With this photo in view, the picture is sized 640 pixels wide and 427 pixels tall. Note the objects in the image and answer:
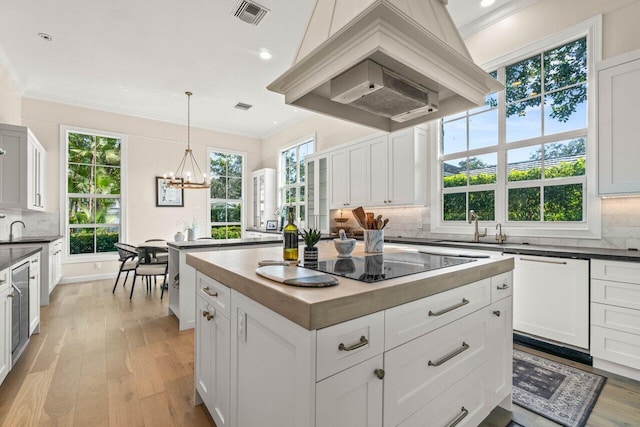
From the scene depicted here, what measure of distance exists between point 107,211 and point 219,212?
7.50ft

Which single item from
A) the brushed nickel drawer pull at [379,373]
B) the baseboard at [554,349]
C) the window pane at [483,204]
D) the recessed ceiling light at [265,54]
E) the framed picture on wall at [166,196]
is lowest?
the baseboard at [554,349]

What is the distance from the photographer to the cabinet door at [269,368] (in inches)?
35.7

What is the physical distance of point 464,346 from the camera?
4.76 feet

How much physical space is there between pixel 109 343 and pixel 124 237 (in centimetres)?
376

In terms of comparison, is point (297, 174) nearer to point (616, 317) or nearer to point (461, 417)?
point (616, 317)

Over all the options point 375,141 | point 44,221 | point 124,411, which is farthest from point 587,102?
point 44,221

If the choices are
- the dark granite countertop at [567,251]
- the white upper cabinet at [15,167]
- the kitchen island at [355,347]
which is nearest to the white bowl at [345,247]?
the kitchen island at [355,347]

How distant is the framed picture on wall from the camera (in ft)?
21.5

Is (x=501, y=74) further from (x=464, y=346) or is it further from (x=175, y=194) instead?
(x=175, y=194)

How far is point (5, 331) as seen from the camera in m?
2.11

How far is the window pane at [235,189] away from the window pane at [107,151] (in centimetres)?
241

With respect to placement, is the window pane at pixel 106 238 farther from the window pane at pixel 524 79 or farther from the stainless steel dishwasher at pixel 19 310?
the window pane at pixel 524 79

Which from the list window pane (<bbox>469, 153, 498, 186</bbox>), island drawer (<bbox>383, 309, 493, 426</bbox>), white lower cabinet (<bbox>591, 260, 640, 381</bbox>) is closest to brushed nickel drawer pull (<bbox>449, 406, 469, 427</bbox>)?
island drawer (<bbox>383, 309, 493, 426</bbox>)

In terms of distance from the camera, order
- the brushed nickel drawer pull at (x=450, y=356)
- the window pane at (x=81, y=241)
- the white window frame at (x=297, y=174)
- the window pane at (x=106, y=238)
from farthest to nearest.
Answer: the white window frame at (x=297, y=174) → the window pane at (x=106, y=238) → the window pane at (x=81, y=241) → the brushed nickel drawer pull at (x=450, y=356)
